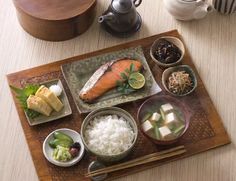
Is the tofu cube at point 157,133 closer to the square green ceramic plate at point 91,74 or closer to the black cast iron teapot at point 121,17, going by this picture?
the square green ceramic plate at point 91,74

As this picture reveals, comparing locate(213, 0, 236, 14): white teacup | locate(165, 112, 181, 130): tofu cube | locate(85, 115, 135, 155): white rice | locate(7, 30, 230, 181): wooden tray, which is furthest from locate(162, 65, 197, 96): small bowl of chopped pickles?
locate(213, 0, 236, 14): white teacup

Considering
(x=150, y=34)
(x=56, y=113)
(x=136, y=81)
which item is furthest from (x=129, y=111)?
(x=150, y=34)

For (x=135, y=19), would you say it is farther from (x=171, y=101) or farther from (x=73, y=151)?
(x=73, y=151)

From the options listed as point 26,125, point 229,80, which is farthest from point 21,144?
point 229,80

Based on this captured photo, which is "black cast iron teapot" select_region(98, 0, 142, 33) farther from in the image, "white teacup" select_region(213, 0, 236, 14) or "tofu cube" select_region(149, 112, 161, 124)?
"tofu cube" select_region(149, 112, 161, 124)

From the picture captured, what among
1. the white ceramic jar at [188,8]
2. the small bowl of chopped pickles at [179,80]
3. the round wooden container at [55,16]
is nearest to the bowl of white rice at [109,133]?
the small bowl of chopped pickles at [179,80]

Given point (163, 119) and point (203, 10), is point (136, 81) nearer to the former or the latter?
point (163, 119)
